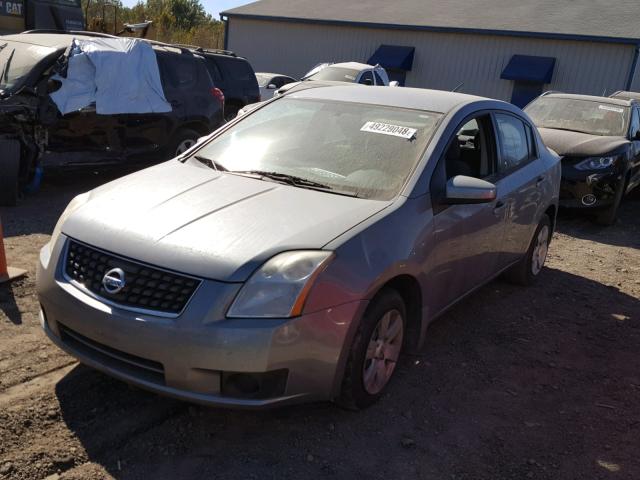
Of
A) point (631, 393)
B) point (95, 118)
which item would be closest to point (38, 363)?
point (631, 393)

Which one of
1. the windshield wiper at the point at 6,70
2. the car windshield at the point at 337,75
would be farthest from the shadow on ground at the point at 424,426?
the car windshield at the point at 337,75

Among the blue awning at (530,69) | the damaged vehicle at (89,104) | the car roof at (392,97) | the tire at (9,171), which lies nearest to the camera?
the car roof at (392,97)

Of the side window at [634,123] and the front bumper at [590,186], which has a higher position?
the side window at [634,123]

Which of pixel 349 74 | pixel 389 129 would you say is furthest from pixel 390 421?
pixel 349 74

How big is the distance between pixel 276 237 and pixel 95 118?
18.2 feet

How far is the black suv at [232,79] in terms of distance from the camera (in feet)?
39.8

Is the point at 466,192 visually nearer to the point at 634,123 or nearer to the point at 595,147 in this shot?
the point at 595,147

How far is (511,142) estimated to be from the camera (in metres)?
5.14

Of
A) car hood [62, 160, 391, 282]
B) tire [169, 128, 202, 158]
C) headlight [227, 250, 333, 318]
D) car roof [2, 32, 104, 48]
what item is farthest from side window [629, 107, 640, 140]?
headlight [227, 250, 333, 318]

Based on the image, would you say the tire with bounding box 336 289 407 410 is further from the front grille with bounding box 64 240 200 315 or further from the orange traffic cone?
the orange traffic cone

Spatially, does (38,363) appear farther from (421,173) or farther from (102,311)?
(421,173)

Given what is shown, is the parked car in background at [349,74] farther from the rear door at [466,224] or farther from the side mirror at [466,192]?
the side mirror at [466,192]

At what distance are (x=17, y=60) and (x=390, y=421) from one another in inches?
254

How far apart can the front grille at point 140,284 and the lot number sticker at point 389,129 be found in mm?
1794
